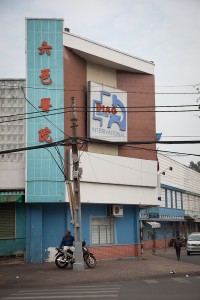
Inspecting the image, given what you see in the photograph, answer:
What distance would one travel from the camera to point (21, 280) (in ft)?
63.4

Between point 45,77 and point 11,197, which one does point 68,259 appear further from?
point 45,77

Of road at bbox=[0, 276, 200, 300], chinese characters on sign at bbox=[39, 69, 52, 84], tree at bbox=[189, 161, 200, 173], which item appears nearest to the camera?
road at bbox=[0, 276, 200, 300]

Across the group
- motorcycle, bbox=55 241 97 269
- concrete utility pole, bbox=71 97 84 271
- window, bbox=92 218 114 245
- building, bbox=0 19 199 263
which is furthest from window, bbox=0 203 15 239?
concrete utility pole, bbox=71 97 84 271

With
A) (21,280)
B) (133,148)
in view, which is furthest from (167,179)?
(21,280)

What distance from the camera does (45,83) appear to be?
28.5m

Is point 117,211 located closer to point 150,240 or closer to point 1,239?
point 1,239

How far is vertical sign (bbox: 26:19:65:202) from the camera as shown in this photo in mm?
27969

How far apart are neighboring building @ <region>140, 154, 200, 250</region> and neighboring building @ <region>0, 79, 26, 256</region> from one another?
19.3m

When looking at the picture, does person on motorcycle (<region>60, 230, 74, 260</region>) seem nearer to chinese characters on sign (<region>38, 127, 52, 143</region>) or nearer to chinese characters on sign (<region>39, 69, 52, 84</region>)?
chinese characters on sign (<region>38, 127, 52, 143</region>)

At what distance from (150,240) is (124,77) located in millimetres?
22024

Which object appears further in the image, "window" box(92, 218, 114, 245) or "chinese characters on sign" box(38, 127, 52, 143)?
"window" box(92, 218, 114, 245)

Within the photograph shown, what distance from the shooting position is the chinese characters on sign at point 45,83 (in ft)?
92.1

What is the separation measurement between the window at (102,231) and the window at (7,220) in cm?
538

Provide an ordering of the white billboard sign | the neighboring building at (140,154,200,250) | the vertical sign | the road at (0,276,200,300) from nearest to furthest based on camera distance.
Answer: the road at (0,276,200,300)
the vertical sign
the white billboard sign
the neighboring building at (140,154,200,250)
